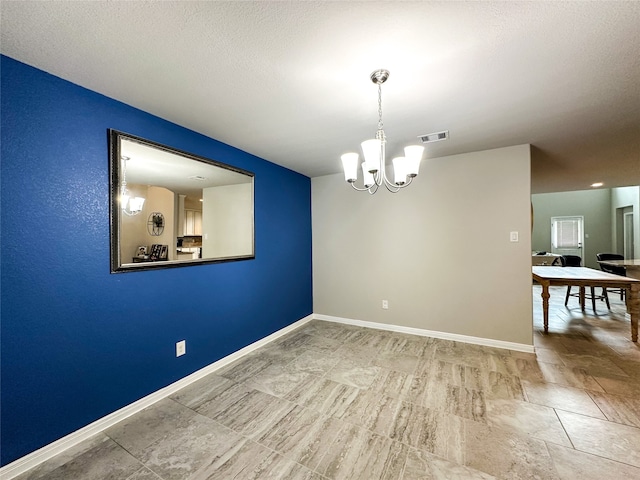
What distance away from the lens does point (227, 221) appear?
280 cm

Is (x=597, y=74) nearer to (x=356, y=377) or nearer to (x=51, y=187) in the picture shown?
(x=356, y=377)

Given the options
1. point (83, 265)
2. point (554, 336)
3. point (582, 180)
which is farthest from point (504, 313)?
point (83, 265)

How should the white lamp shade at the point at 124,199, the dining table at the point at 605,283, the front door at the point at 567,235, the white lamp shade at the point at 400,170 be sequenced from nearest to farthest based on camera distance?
the white lamp shade at the point at 400,170, the white lamp shade at the point at 124,199, the dining table at the point at 605,283, the front door at the point at 567,235

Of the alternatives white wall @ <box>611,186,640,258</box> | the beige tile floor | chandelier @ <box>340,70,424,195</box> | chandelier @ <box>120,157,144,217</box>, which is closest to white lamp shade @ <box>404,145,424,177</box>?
chandelier @ <box>340,70,424,195</box>

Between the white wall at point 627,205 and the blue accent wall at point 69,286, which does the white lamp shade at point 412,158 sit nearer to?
the blue accent wall at point 69,286

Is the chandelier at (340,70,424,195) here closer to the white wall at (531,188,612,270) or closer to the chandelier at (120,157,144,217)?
the chandelier at (120,157,144,217)

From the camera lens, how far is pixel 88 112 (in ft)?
5.77

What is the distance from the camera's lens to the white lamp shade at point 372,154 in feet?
5.45

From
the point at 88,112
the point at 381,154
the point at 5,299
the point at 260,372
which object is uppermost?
the point at 88,112

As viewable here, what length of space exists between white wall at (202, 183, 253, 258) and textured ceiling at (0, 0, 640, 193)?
24.6 inches

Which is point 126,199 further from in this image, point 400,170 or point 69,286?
point 400,170

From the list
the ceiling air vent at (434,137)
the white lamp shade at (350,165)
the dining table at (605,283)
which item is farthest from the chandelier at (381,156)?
the dining table at (605,283)

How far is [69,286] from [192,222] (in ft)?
3.24

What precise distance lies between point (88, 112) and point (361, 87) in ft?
6.09
